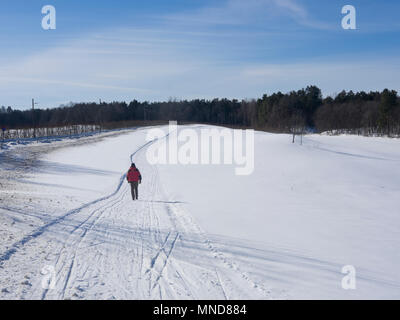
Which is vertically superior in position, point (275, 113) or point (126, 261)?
point (275, 113)

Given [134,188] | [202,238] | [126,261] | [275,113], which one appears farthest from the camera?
[275,113]

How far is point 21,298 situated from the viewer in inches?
190

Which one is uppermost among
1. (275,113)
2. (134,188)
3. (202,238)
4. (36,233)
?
(275,113)

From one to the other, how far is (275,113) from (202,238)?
3484 inches

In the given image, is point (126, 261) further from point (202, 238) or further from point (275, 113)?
point (275, 113)

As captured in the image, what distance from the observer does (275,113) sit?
9200cm

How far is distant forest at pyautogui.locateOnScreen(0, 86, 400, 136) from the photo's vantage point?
231ft

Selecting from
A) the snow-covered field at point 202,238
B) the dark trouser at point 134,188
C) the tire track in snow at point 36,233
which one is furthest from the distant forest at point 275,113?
the tire track in snow at point 36,233

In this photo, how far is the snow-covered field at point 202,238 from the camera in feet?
17.9

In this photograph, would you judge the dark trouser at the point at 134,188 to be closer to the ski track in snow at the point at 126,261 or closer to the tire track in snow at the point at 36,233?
the tire track in snow at the point at 36,233

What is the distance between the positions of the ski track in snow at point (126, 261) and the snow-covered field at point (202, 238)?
27 millimetres

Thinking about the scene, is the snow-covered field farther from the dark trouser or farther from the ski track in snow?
the dark trouser

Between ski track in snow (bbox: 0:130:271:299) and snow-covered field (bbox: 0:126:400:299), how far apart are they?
27mm

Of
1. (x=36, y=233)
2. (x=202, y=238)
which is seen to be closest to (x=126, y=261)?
(x=202, y=238)
